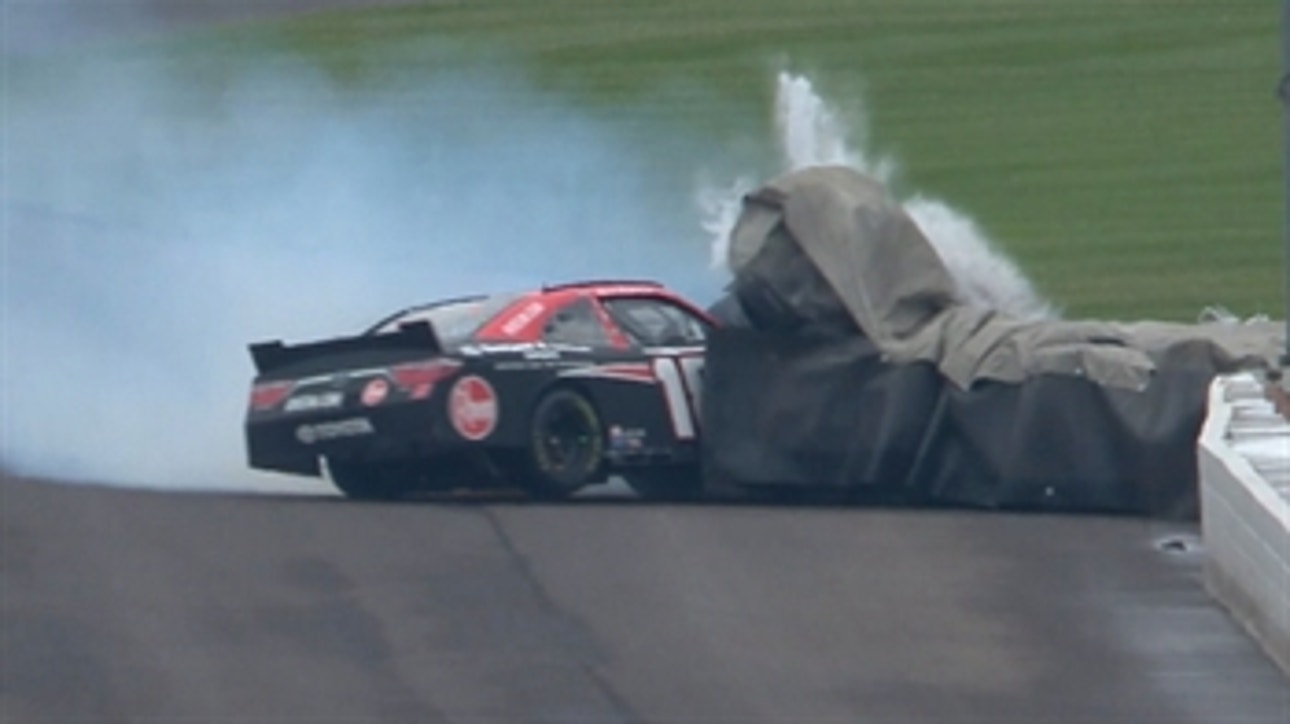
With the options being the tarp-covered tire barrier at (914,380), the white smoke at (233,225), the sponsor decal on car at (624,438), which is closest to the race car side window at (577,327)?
the sponsor decal on car at (624,438)

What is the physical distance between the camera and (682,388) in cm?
1709

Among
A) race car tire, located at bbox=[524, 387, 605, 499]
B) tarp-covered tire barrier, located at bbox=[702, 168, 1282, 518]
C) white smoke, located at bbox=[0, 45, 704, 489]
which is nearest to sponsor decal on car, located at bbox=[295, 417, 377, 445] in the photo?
race car tire, located at bbox=[524, 387, 605, 499]

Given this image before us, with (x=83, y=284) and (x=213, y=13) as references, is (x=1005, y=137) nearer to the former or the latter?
(x=213, y=13)

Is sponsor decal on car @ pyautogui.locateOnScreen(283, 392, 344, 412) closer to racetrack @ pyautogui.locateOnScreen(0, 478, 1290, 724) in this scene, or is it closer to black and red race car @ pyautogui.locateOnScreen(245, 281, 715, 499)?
black and red race car @ pyautogui.locateOnScreen(245, 281, 715, 499)

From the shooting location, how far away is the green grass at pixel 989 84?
3372 centimetres

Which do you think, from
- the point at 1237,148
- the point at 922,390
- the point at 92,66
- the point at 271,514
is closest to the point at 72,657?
the point at 271,514

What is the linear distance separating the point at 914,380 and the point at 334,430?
122 inches

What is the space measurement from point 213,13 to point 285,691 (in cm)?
3095

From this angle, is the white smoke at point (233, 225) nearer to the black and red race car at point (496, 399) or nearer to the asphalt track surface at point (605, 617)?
the black and red race car at point (496, 399)

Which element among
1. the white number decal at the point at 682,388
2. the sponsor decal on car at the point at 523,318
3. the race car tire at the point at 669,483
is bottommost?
the race car tire at the point at 669,483

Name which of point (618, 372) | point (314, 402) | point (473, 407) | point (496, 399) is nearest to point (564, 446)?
point (618, 372)

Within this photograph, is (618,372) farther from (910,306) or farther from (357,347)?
(910,306)

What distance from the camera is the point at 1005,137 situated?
124 feet

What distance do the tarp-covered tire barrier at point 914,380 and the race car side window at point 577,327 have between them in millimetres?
653
